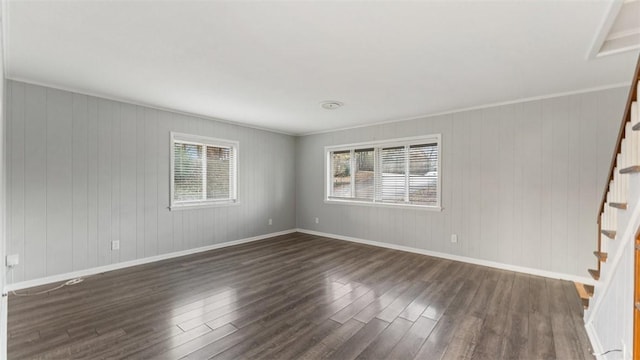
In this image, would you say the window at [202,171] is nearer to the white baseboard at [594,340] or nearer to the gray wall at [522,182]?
the gray wall at [522,182]

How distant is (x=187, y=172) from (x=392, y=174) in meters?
3.69

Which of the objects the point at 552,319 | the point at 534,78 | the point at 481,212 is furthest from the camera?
the point at 481,212

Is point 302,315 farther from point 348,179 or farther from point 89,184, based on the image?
point 348,179

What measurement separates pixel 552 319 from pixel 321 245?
3.46m

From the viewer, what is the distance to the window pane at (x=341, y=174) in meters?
5.85

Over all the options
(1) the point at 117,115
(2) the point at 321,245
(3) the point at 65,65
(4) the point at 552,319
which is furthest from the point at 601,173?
(1) the point at 117,115

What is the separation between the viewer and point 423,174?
4754 mm

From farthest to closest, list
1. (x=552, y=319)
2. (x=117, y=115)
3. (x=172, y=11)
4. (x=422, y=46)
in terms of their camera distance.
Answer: (x=117, y=115) < (x=552, y=319) < (x=422, y=46) < (x=172, y=11)

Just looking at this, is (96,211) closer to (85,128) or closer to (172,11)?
(85,128)

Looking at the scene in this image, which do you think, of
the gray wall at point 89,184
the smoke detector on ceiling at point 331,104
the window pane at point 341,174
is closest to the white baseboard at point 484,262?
the window pane at point 341,174

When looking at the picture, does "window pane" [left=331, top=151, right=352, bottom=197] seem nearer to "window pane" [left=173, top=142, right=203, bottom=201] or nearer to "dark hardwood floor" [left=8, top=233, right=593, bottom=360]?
"dark hardwood floor" [left=8, top=233, right=593, bottom=360]

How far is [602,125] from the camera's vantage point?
3.29 m

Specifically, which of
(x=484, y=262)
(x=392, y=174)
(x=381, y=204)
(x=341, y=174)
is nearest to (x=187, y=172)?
(x=341, y=174)

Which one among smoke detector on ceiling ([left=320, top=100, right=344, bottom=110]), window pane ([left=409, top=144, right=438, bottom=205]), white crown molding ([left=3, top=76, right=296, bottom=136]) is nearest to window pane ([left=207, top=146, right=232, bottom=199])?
white crown molding ([left=3, top=76, right=296, bottom=136])
